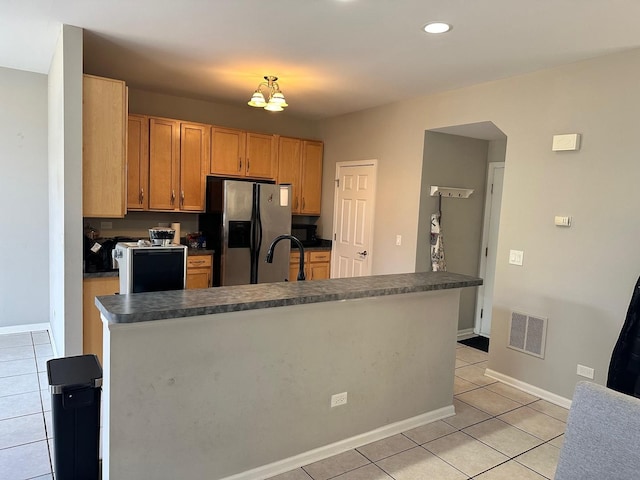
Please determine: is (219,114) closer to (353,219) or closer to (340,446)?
(353,219)

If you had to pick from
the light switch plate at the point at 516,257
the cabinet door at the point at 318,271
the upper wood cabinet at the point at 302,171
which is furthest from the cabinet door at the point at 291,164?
the light switch plate at the point at 516,257

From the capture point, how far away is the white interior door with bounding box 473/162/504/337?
16.6 ft

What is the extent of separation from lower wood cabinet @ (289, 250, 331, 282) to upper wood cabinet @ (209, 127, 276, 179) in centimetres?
112

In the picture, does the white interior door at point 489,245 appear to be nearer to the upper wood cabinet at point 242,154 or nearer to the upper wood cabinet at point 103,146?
the upper wood cabinet at point 242,154

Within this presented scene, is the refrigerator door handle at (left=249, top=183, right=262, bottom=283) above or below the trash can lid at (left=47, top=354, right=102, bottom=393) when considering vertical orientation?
above

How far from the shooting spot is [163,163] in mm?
4719

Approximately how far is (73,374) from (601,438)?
229 centimetres

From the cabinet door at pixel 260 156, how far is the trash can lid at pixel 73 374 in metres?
3.40

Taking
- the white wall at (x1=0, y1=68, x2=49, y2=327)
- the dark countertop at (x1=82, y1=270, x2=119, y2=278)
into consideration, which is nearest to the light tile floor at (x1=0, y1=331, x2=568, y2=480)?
the dark countertop at (x1=82, y1=270, x2=119, y2=278)

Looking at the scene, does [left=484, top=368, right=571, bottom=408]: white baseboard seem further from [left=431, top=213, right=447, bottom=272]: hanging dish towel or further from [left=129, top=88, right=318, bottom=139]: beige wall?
[left=129, top=88, right=318, bottom=139]: beige wall

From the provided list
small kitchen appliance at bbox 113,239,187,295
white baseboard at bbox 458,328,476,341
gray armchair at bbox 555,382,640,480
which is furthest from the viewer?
white baseboard at bbox 458,328,476,341

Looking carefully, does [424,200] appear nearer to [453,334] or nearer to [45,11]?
[453,334]

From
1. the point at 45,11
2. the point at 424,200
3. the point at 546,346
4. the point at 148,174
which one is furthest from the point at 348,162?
the point at 45,11

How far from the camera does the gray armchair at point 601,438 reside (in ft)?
4.21
